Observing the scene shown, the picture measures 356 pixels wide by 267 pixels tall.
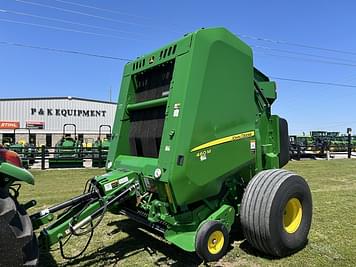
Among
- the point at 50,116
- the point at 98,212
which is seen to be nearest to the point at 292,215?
the point at 98,212

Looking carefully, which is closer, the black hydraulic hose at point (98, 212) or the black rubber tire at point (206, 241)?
the black hydraulic hose at point (98, 212)

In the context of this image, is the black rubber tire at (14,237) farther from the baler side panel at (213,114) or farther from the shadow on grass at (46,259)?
the baler side panel at (213,114)

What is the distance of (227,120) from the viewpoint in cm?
453

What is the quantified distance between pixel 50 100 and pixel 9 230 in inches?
1687

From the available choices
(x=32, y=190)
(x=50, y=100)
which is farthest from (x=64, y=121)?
(x=32, y=190)

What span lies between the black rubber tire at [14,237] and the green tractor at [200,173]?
2.20 feet

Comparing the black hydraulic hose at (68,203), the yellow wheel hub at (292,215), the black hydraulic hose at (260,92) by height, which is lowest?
the yellow wheel hub at (292,215)

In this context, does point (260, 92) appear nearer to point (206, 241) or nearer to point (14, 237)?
point (206, 241)

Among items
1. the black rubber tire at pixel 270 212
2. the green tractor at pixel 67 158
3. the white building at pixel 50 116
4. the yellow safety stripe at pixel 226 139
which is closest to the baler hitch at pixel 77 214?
the yellow safety stripe at pixel 226 139

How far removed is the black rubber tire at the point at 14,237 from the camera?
9.40ft

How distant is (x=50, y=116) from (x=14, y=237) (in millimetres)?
42597

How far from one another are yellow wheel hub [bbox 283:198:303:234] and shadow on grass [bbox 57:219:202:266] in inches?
47.6

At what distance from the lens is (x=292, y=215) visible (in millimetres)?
4832

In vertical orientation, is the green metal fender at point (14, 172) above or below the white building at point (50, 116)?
below
